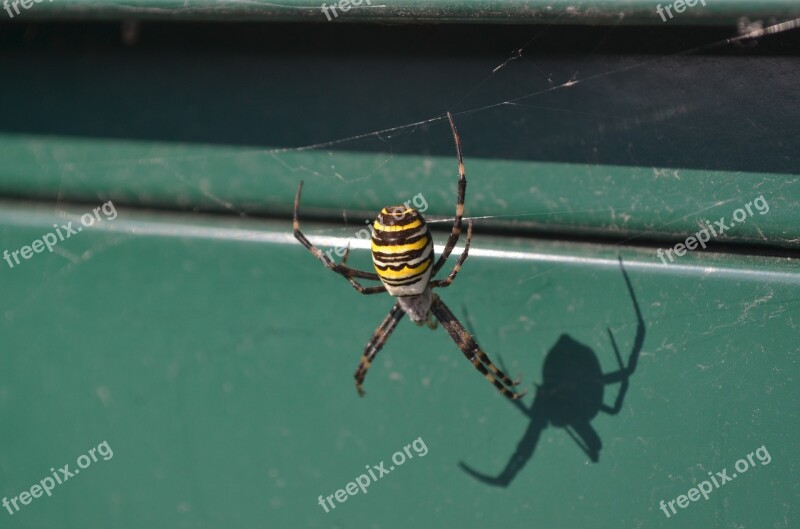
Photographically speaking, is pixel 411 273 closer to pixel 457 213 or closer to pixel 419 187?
pixel 457 213

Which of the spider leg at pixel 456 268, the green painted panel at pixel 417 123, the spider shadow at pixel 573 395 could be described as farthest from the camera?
the spider shadow at pixel 573 395

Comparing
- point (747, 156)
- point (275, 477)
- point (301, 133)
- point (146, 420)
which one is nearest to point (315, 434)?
point (275, 477)

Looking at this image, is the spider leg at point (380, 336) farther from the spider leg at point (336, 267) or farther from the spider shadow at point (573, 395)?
the spider shadow at point (573, 395)

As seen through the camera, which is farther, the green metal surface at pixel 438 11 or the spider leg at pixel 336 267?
the spider leg at pixel 336 267

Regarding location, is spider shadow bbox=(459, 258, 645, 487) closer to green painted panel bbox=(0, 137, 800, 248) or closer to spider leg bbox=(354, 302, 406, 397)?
green painted panel bbox=(0, 137, 800, 248)

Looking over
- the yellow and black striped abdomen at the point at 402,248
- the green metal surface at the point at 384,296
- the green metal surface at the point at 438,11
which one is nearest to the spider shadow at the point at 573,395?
the green metal surface at the point at 384,296
